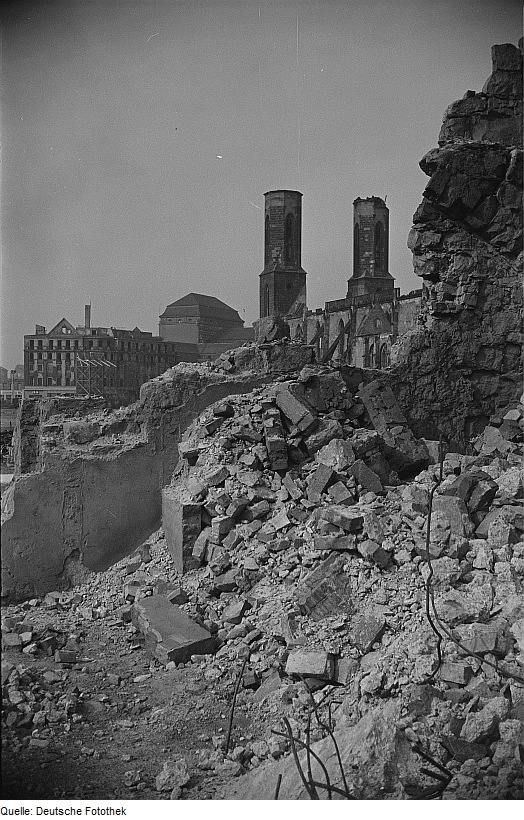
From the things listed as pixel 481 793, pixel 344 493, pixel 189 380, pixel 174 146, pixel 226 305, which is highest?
pixel 174 146

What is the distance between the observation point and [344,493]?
530 cm

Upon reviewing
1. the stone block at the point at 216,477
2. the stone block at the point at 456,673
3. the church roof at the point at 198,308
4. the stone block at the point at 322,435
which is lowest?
the stone block at the point at 456,673

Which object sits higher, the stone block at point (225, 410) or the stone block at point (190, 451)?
the stone block at point (225, 410)

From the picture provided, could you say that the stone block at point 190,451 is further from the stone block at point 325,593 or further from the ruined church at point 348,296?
the stone block at point 325,593

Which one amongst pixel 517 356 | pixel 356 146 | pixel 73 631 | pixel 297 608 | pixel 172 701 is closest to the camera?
pixel 172 701

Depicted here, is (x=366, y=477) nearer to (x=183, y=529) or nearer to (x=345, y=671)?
(x=183, y=529)

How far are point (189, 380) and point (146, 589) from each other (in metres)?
1.82

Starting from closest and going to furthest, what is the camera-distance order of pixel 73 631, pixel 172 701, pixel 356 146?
pixel 172 701 < pixel 73 631 < pixel 356 146

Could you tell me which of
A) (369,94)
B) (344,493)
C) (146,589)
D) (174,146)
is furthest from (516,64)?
(146,589)

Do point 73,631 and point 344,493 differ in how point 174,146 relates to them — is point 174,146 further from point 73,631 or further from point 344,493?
point 73,631

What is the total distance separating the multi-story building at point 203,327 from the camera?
562 cm

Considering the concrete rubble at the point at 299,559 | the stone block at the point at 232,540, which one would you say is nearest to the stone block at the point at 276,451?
the concrete rubble at the point at 299,559

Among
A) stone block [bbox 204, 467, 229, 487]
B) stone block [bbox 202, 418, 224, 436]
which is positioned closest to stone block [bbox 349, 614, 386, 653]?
stone block [bbox 204, 467, 229, 487]

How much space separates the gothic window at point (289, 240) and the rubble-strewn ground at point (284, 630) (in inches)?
42.8
